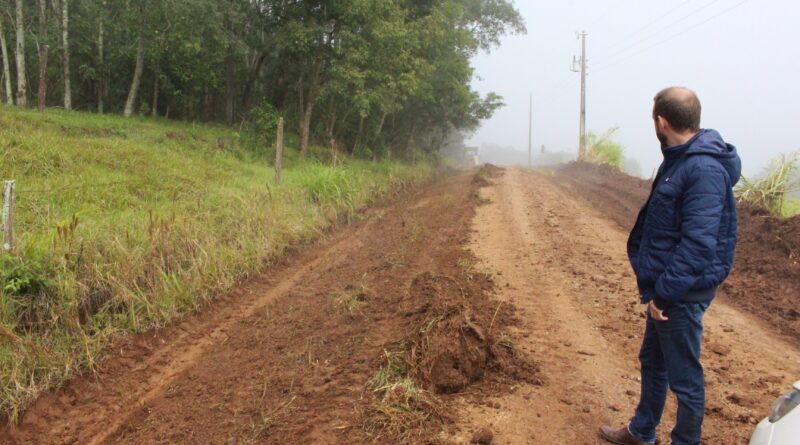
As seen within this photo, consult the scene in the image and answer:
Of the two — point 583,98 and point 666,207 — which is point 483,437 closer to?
point 666,207

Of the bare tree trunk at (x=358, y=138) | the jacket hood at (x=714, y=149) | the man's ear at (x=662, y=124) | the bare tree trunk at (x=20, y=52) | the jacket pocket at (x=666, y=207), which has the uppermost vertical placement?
the bare tree trunk at (x=20, y=52)

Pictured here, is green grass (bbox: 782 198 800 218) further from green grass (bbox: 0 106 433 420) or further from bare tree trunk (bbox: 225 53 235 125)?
bare tree trunk (bbox: 225 53 235 125)

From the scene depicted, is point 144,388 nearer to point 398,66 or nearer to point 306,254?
point 306,254

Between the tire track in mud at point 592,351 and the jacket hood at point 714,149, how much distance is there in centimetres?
170

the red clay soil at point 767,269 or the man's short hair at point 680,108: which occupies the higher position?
the man's short hair at point 680,108

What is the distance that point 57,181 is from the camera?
8477mm

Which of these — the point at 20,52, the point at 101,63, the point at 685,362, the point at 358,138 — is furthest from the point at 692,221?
the point at 101,63

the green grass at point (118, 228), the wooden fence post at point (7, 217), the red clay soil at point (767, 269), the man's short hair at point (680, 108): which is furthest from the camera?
the red clay soil at point (767, 269)

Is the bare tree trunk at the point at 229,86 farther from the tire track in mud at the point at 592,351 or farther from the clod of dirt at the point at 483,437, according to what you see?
the clod of dirt at the point at 483,437

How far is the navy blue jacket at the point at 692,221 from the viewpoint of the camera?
2625mm

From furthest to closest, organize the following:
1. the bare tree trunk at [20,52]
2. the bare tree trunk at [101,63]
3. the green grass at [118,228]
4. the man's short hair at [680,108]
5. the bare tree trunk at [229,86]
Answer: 1. the bare tree trunk at [229,86]
2. the bare tree trunk at [101,63]
3. the bare tree trunk at [20,52]
4. the green grass at [118,228]
5. the man's short hair at [680,108]

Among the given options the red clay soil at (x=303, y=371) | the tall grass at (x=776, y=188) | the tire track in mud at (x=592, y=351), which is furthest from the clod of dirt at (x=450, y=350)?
the tall grass at (x=776, y=188)

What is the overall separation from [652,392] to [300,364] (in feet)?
8.64

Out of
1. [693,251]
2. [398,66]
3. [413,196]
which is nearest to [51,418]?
[693,251]
